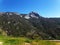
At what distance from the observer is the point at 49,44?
4.79 meters

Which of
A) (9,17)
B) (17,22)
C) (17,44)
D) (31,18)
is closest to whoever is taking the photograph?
(17,44)

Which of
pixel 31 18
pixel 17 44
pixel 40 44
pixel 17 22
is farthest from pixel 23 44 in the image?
pixel 31 18

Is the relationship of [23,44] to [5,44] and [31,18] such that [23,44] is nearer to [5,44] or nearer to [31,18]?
[5,44]

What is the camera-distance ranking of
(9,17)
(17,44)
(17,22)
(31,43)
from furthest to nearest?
(9,17) → (17,22) → (31,43) → (17,44)

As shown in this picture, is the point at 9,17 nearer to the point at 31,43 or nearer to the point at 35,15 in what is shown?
the point at 35,15

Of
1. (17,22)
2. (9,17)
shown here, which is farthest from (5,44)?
(9,17)

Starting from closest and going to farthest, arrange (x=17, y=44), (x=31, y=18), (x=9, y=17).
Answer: (x=17, y=44)
(x=9, y=17)
(x=31, y=18)

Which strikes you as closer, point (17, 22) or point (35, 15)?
point (17, 22)

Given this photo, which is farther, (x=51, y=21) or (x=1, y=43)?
(x=51, y=21)

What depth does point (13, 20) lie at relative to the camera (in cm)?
4447

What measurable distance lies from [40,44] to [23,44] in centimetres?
46

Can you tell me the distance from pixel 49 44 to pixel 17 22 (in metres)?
38.9

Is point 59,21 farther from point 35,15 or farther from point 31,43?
point 31,43

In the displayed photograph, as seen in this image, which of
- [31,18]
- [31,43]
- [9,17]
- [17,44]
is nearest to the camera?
[17,44]
